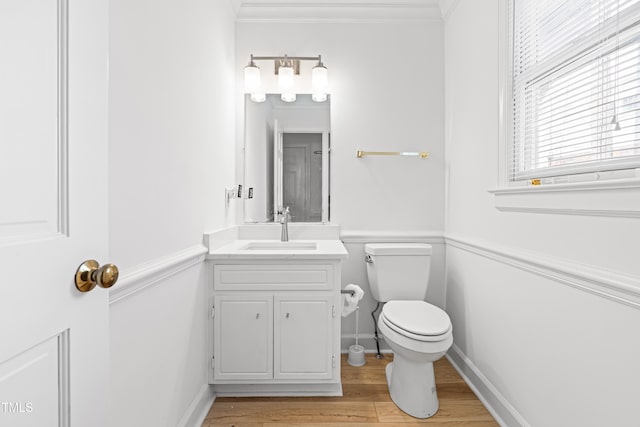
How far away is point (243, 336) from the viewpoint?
1.73 meters

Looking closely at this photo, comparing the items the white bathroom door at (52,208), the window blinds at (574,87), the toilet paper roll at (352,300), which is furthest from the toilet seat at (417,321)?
the white bathroom door at (52,208)

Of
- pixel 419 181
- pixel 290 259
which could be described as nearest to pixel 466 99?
pixel 419 181

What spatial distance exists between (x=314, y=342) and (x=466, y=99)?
5.57 ft

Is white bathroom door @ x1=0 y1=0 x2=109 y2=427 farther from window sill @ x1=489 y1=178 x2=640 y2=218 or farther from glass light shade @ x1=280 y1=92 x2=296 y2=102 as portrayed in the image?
glass light shade @ x1=280 y1=92 x2=296 y2=102

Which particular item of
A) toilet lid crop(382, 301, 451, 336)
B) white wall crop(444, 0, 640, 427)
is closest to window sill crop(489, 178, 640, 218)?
white wall crop(444, 0, 640, 427)

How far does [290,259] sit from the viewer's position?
67.9 inches

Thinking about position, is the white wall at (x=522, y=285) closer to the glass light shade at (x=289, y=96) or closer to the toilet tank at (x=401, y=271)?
the toilet tank at (x=401, y=271)

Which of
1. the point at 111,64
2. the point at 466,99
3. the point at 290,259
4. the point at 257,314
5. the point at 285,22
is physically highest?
the point at 285,22

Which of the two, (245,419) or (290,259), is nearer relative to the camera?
(245,419)

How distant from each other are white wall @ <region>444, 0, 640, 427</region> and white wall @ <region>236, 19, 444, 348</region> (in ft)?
0.40

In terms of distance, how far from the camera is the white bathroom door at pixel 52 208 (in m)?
0.49

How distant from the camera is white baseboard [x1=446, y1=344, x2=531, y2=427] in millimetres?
1499

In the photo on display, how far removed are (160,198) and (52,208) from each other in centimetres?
65

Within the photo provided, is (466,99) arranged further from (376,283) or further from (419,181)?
(376,283)
